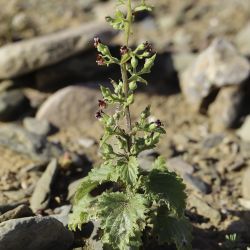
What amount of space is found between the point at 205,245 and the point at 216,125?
316 centimetres

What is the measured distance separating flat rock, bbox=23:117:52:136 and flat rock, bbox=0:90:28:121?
0.24 metres

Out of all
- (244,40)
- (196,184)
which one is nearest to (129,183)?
(196,184)

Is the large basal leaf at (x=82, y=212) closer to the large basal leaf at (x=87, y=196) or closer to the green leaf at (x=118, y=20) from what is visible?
the large basal leaf at (x=87, y=196)

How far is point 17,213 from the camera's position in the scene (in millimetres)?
6090

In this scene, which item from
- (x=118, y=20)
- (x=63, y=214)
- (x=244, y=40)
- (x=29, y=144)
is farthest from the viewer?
(x=244, y=40)

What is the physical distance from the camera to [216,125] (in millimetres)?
9438

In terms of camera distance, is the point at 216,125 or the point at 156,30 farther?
the point at 156,30

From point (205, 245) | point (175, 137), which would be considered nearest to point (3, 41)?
point (175, 137)

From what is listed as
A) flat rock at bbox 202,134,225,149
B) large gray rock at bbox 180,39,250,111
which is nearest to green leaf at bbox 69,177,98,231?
flat rock at bbox 202,134,225,149

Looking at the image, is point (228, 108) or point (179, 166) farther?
point (228, 108)

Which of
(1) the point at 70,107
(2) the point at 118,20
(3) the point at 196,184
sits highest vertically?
(1) the point at 70,107

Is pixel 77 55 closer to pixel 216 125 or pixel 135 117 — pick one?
pixel 135 117

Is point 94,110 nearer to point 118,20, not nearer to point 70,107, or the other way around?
point 70,107

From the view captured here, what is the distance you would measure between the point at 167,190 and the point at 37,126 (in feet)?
12.7
